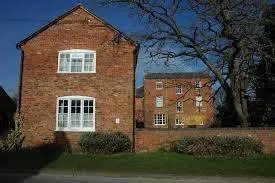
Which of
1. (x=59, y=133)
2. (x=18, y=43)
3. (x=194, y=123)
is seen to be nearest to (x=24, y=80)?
(x=18, y=43)

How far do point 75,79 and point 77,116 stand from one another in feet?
7.45

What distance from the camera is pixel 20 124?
82.8 ft

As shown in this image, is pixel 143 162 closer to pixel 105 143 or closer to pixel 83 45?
pixel 105 143

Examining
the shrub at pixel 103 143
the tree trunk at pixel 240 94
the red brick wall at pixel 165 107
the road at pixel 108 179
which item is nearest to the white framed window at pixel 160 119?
the red brick wall at pixel 165 107

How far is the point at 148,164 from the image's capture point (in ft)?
61.8

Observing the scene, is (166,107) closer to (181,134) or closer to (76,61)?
(76,61)

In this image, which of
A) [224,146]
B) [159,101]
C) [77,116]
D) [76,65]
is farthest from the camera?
[159,101]

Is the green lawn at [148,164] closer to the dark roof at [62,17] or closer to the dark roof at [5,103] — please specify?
the dark roof at [62,17]

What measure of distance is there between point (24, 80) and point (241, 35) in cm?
1326

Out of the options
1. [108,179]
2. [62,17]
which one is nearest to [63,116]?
[62,17]

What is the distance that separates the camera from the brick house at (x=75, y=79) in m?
25.2

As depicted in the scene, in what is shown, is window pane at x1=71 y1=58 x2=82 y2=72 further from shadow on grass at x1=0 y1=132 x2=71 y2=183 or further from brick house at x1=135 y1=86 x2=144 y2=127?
brick house at x1=135 y1=86 x2=144 y2=127

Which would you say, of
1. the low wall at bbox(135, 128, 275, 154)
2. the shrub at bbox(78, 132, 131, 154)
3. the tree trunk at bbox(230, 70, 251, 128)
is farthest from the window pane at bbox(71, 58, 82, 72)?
the tree trunk at bbox(230, 70, 251, 128)

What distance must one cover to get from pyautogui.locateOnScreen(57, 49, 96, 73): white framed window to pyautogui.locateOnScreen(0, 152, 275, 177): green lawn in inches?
233
